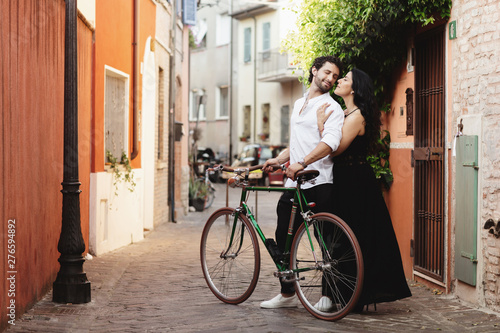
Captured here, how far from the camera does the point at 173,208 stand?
15727 mm

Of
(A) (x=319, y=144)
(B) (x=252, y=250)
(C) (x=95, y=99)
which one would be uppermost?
(C) (x=95, y=99)

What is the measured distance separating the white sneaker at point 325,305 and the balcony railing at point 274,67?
3054 centimetres

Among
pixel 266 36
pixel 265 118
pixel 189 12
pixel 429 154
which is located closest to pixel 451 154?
pixel 429 154

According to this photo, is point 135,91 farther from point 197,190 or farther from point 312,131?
point 197,190

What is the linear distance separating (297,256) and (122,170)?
582 centimetres

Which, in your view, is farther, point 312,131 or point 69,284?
point 69,284

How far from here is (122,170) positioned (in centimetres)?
1109

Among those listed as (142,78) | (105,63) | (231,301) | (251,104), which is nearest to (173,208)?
(142,78)

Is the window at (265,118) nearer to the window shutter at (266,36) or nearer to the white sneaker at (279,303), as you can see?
the window shutter at (266,36)

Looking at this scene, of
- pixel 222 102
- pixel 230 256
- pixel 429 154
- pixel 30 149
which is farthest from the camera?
pixel 222 102

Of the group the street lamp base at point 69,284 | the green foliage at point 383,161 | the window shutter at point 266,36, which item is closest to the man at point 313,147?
the street lamp base at point 69,284

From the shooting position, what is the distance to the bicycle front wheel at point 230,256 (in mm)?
6000

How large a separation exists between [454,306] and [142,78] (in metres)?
7.40

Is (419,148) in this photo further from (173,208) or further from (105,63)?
(173,208)
